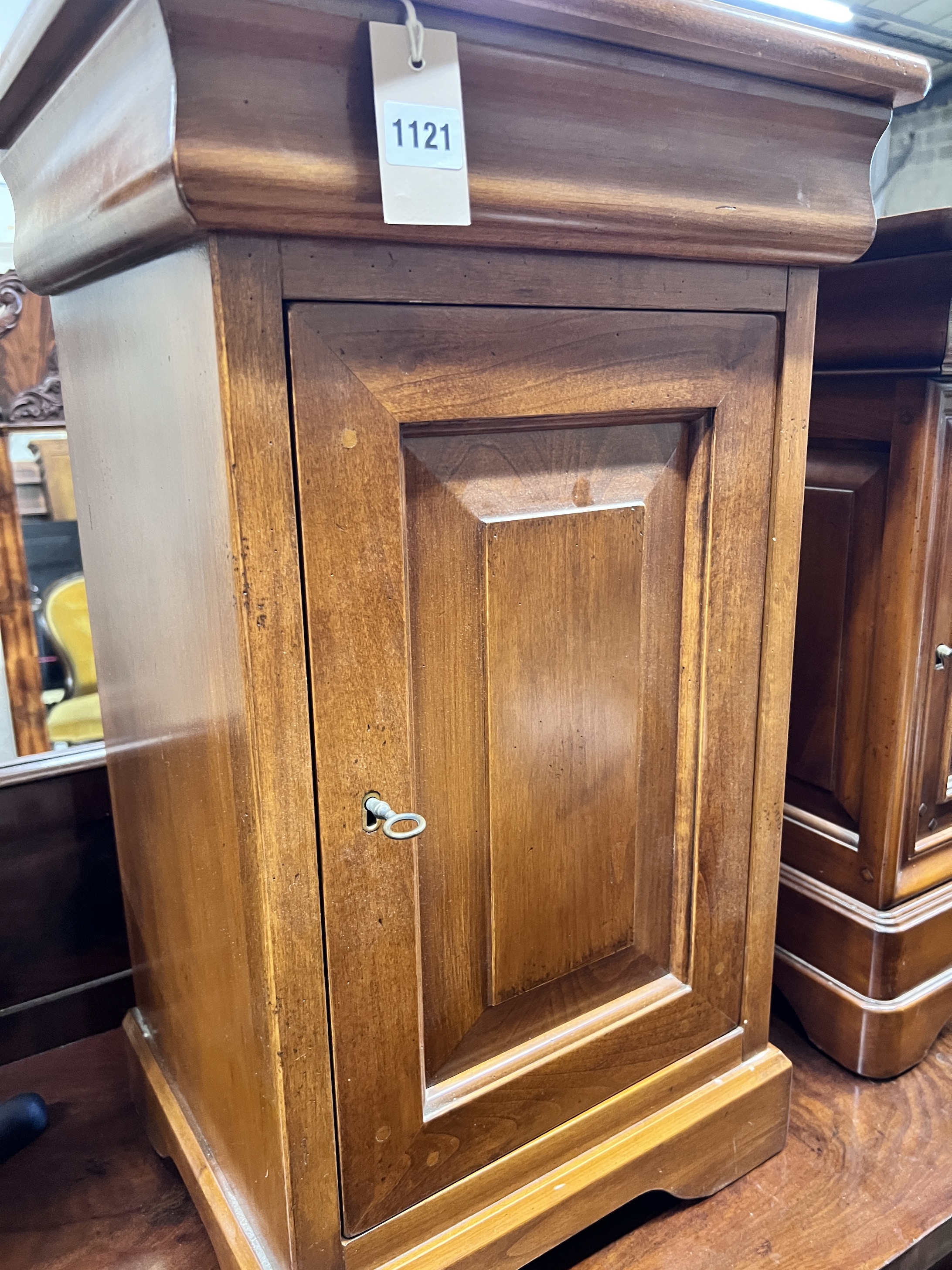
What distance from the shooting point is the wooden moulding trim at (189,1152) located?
2.19 ft

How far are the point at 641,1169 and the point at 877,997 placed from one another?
0.33 m

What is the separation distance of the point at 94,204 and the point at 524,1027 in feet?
2.01

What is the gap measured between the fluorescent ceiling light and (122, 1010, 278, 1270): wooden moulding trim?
A: 3296 millimetres

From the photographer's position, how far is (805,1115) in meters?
0.91

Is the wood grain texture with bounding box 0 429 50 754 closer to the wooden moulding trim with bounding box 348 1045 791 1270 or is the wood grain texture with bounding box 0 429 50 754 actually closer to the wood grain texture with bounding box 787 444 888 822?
the wooden moulding trim with bounding box 348 1045 791 1270

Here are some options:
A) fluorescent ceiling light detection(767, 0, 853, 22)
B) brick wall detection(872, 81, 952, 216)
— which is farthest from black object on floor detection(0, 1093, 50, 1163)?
brick wall detection(872, 81, 952, 216)

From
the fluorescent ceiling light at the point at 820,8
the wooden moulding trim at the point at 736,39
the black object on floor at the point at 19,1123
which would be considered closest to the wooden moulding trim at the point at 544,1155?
the black object on floor at the point at 19,1123

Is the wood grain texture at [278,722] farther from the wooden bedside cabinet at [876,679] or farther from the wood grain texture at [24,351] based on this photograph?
the wood grain texture at [24,351]

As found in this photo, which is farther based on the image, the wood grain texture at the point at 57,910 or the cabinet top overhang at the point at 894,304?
the wood grain texture at the point at 57,910

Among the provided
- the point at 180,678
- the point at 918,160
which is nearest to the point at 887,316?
the point at 180,678

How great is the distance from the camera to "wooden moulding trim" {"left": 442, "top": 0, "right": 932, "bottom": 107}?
0.49m

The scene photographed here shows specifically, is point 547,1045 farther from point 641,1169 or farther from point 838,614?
point 838,614

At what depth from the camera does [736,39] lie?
1.82 feet

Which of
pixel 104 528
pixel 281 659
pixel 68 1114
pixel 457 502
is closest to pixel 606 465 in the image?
pixel 457 502
